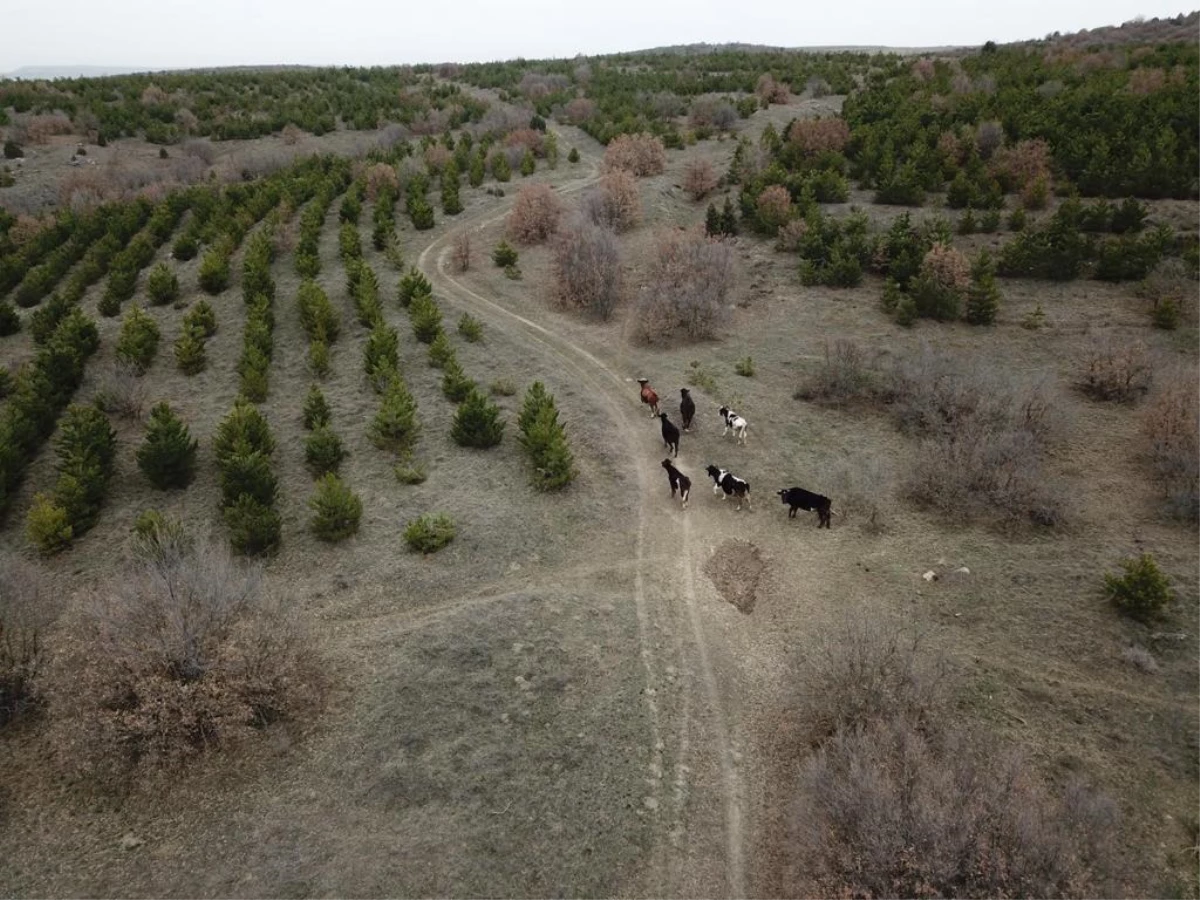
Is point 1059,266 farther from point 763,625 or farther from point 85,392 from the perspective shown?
point 85,392

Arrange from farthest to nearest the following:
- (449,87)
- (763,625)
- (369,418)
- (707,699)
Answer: (449,87) → (369,418) → (763,625) → (707,699)

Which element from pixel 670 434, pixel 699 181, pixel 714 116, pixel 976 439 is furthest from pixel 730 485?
pixel 714 116

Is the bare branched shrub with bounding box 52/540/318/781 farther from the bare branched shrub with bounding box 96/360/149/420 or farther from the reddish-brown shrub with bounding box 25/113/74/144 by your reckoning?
the reddish-brown shrub with bounding box 25/113/74/144

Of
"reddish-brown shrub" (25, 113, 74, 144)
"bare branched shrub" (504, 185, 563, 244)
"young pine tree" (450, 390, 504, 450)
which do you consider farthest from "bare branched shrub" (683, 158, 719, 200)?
"reddish-brown shrub" (25, 113, 74, 144)

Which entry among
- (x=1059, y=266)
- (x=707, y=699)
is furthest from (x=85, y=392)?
(x=1059, y=266)

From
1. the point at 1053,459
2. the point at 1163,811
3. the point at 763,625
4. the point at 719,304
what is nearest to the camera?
the point at 1163,811

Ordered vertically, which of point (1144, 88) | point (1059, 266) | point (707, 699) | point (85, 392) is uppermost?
point (1144, 88)

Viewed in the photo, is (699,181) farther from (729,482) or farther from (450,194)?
(729,482)

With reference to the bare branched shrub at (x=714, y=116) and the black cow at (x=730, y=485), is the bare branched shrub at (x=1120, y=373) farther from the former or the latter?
the bare branched shrub at (x=714, y=116)
